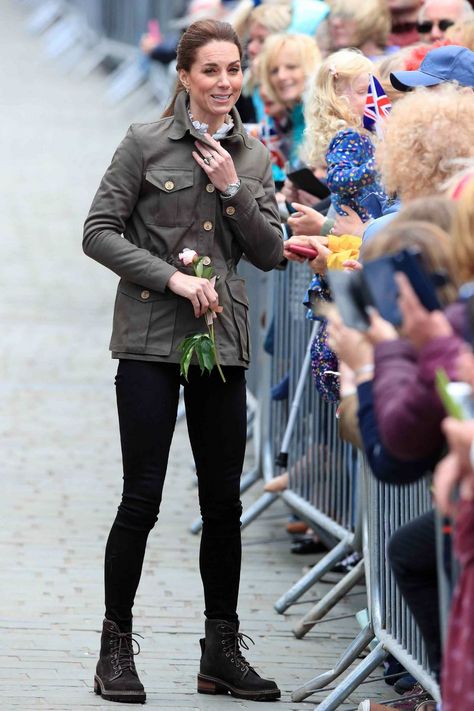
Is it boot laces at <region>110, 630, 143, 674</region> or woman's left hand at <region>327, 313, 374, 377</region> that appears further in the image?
boot laces at <region>110, 630, 143, 674</region>

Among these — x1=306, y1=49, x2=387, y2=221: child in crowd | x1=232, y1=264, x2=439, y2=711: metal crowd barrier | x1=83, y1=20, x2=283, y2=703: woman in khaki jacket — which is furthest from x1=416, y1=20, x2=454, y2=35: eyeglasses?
x1=83, y1=20, x2=283, y2=703: woman in khaki jacket

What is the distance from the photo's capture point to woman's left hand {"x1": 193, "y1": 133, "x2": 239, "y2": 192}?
5.01 m

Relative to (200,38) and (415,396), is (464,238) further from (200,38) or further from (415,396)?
(200,38)

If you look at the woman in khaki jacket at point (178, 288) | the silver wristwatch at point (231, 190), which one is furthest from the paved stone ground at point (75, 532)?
the silver wristwatch at point (231, 190)

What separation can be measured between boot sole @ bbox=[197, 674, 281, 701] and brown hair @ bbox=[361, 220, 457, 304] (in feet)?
7.25

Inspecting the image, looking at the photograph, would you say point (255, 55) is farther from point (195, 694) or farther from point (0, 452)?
point (195, 694)

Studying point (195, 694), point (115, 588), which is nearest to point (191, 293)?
point (115, 588)

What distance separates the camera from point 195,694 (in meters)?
5.31

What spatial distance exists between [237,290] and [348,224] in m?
0.48

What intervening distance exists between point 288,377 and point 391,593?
2457 millimetres

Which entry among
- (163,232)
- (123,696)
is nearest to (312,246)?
(163,232)

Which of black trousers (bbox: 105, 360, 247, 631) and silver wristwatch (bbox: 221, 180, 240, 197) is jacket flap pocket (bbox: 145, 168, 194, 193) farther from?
black trousers (bbox: 105, 360, 247, 631)

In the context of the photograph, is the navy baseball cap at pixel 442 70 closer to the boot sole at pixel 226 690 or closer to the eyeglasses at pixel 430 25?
the boot sole at pixel 226 690

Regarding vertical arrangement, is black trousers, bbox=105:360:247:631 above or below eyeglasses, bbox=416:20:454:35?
below
